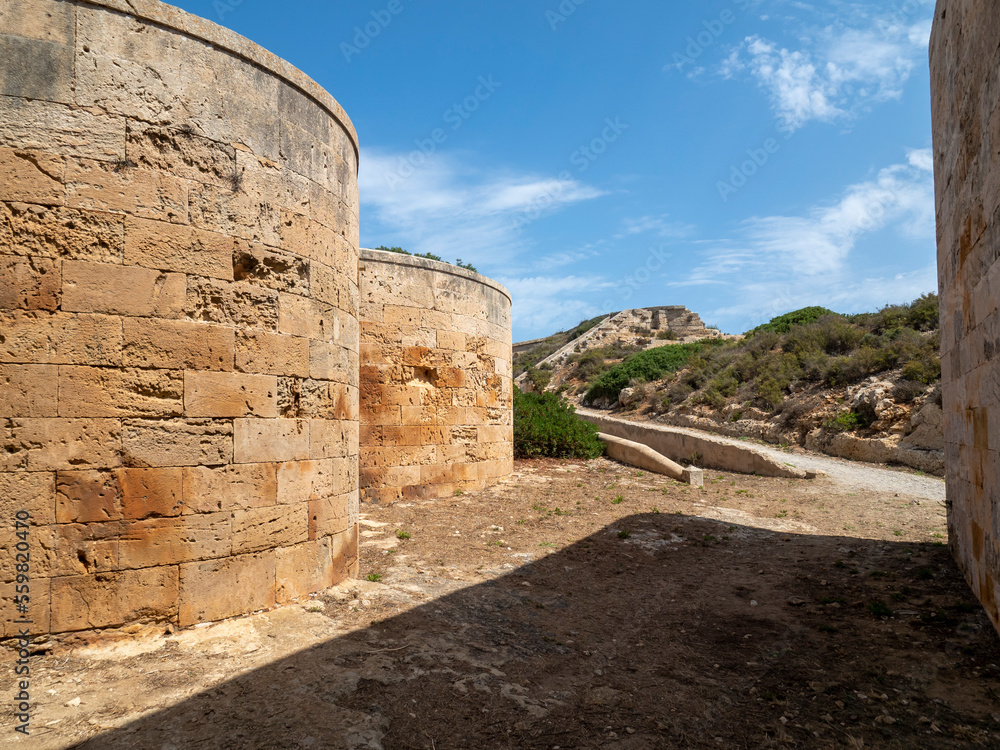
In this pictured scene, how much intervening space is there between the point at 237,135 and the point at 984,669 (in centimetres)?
607

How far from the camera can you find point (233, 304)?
436cm

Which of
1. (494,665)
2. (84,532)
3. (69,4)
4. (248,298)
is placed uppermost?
(69,4)

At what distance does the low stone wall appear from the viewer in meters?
12.4

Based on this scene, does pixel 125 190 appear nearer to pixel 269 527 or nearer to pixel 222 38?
pixel 222 38

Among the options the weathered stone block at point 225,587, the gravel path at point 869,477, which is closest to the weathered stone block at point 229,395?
the weathered stone block at point 225,587

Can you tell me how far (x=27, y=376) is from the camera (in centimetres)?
362

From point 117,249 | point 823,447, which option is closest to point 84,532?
point 117,249

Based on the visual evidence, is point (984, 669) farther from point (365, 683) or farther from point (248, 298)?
point (248, 298)

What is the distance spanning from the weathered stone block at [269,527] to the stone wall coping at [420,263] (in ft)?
17.7

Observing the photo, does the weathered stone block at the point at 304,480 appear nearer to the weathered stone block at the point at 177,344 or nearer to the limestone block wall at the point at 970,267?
the weathered stone block at the point at 177,344

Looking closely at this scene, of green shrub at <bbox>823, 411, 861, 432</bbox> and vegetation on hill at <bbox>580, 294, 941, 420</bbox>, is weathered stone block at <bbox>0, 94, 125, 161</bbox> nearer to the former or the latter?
vegetation on hill at <bbox>580, 294, 941, 420</bbox>

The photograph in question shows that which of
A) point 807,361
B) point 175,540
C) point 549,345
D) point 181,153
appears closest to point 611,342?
point 549,345

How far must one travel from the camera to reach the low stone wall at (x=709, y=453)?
12.4 meters

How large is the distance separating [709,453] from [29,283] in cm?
1363
